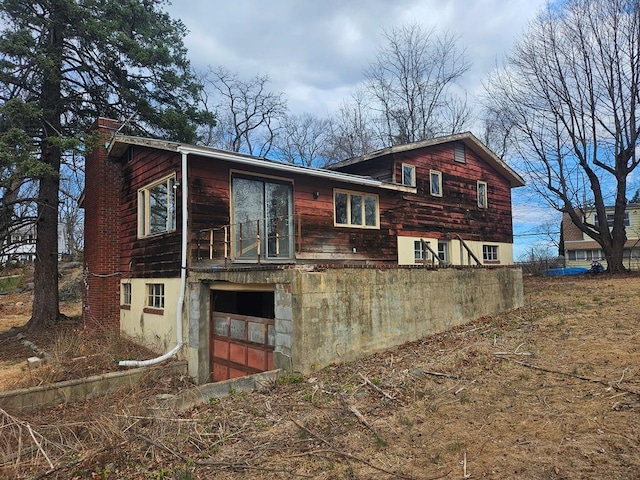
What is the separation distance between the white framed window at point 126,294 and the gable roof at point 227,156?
434 cm

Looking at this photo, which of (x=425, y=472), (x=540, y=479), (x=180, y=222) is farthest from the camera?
(x=180, y=222)

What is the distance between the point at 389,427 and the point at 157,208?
9.26 metres

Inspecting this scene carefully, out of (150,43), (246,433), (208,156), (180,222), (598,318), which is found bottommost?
(246,433)

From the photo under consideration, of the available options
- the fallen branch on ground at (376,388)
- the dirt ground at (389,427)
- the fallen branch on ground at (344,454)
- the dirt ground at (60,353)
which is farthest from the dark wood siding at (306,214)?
the fallen branch on ground at (344,454)

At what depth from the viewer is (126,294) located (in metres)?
14.1

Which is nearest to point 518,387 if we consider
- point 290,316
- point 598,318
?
point 290,316

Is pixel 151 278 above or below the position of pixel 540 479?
above

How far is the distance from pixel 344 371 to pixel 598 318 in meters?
7.07

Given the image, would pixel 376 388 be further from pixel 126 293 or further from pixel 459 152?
pixel 459 152

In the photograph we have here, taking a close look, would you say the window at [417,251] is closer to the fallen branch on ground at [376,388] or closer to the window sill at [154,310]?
the window sill at [154,310]

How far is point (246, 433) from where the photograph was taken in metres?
5.66

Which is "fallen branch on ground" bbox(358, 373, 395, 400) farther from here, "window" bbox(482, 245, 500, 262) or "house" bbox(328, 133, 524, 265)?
"window" bbox(482, 245, 500, 262)

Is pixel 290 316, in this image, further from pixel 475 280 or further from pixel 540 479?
pixel 475 280

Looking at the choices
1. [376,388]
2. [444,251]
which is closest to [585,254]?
[444,251]
